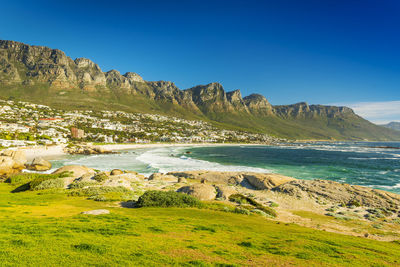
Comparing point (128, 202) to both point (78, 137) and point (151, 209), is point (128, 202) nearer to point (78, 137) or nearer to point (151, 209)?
point (151, 209)

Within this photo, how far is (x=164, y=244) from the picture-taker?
337 inches

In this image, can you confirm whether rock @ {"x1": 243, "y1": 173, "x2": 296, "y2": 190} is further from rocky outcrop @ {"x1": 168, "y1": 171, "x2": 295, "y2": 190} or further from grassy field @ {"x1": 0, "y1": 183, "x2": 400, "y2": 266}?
grassy field @ {"x1": 0, "y1": 183, "x2": 400, "y2": 266}

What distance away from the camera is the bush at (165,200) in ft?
56.3

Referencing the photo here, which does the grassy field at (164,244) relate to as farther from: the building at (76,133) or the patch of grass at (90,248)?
the building at (76,133)

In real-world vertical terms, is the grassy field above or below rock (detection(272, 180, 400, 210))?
above

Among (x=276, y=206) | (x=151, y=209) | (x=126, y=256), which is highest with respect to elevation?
(x=126, y=256)

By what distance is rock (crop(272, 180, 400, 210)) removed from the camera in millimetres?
22234

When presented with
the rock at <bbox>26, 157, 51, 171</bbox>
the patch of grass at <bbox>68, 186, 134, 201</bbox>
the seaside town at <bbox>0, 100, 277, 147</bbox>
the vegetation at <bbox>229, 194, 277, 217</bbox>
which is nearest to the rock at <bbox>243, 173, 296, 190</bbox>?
the vegetation at <bbox>229, 194, 277, 217</bbox>

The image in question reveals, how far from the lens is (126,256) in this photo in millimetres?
7035

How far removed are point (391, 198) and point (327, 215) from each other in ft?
35.3

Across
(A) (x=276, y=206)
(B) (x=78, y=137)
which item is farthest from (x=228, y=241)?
(B) (x=78, y=137)

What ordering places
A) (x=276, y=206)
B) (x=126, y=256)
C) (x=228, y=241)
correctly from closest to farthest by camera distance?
1. (x=126, y=256)
2. (x=228, y=241)
3. (x=276, y=206)

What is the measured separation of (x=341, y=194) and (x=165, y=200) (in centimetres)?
2199

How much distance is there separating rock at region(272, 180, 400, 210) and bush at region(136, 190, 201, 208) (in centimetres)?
1467
